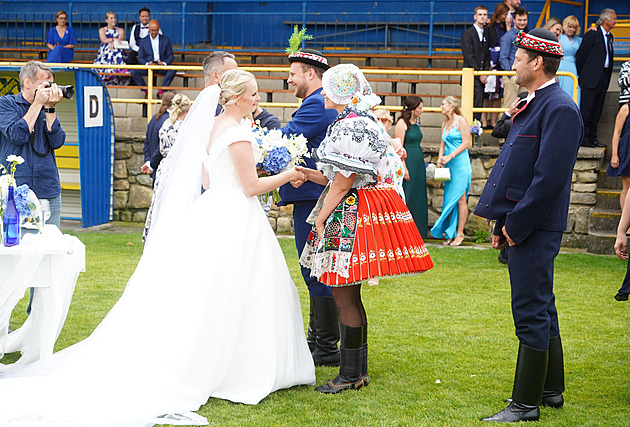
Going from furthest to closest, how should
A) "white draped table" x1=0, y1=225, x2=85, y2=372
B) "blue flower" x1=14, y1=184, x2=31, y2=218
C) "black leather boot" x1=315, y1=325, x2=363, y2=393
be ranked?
"blue flower" x1=14, y1=184, x2=31, y2=218 < "black leather boot" x1=315, y1=325, x2=363, y2=393 < "white draped table" x1=0, y1=225, x2=85, y2=372

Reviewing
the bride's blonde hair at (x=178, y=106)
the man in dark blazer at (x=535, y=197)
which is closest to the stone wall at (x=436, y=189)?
the bride's blonde hair at (x=178, y=106)

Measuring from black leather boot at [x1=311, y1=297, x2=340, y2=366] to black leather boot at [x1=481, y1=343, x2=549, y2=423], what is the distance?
4.42ft

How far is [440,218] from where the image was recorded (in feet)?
33.7

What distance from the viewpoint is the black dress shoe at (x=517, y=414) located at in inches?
161

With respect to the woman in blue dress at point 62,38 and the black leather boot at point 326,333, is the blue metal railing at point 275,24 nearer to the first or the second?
the woman in blue dress at point 62,38

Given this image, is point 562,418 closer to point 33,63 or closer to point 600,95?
point 33,63

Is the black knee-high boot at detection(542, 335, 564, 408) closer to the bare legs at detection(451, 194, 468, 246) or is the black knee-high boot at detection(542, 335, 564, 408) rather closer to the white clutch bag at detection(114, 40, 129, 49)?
the bare legs at detection(451, 194, 468, 246)

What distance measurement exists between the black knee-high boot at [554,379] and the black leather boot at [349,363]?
1064 mm

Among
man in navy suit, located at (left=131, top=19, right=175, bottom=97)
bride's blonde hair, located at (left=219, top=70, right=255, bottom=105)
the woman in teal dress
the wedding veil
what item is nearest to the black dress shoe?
the wedding veil

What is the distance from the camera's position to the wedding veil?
4766mm

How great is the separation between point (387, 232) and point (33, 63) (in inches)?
115

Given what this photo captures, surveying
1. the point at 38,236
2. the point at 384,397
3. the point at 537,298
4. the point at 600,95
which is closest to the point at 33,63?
the point at 38,236

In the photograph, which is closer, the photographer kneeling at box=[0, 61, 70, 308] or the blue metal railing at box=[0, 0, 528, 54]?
the photographer kneeling at box=[0, 61, 70, 308]

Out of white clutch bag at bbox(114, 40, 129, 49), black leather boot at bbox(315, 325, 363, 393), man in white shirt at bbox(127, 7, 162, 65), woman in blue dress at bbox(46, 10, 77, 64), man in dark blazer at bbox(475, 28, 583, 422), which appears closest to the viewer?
man in dark blazer at bbox(475, 28, 583, 422)
